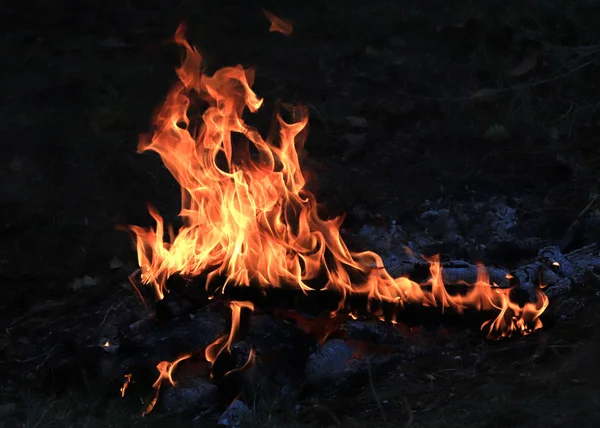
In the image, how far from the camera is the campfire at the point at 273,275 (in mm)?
4438

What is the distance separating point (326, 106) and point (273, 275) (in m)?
3.17

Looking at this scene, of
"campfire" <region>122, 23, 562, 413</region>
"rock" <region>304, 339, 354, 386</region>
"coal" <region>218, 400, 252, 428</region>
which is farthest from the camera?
"campfire" <region>122, 23, 562, 413</region>

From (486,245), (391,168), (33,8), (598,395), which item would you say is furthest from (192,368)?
(33,8)

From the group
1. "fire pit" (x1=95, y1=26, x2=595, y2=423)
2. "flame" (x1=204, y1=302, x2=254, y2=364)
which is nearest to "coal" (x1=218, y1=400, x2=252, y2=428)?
"fire pit" (x1=95, y1=26, x2=595, y2=423)

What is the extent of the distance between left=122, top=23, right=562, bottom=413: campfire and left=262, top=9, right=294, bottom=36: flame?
2960 mm

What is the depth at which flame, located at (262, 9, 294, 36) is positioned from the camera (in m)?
7.69

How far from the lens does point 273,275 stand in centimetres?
444

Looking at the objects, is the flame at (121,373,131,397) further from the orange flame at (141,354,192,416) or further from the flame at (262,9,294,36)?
the flame at (262,9,294,36)

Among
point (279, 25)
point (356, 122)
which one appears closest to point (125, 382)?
point (356, 122)

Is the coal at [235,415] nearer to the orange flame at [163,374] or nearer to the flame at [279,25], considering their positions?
the orange flame at [163,374]

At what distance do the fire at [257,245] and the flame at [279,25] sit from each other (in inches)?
109

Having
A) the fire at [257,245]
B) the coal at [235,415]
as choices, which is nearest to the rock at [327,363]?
the fire at [257,245]

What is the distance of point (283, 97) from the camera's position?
7.34 m

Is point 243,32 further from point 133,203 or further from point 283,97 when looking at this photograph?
point 133,203
